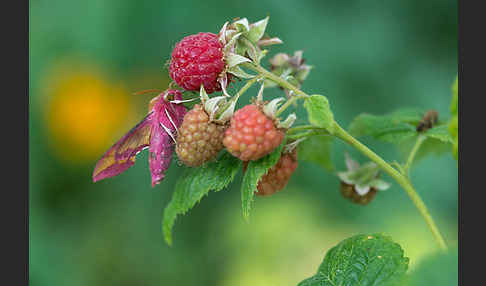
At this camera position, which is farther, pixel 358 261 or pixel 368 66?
pixel 368 66

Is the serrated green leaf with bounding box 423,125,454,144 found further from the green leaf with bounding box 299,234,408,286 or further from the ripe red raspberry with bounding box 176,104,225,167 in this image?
the ripe red raspberry with bounding box 176,104,225,167

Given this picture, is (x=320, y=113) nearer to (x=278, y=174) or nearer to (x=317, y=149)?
(x=278, y=174)

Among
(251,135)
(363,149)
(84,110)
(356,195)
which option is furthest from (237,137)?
(84,110)

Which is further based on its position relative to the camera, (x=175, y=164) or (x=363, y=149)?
(x=175, y=164)

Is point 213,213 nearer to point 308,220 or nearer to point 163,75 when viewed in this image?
point 308,220

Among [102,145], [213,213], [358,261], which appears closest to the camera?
[358,261]

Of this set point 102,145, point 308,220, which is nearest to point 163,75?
point 102,145
